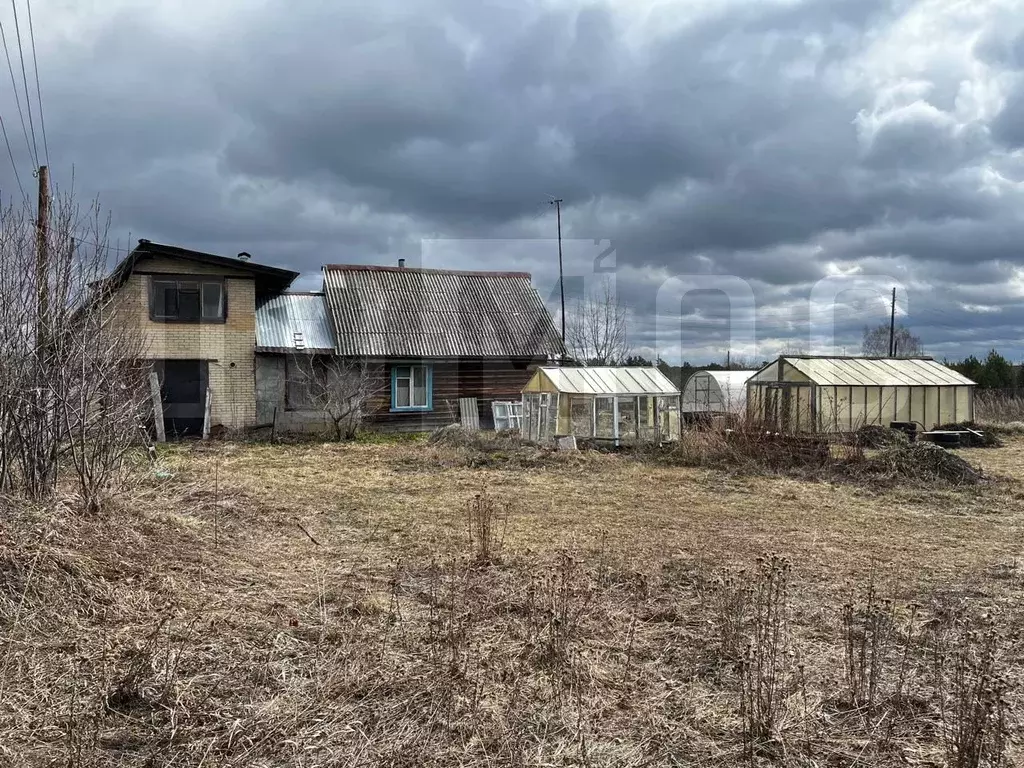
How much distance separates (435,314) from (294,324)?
451cm

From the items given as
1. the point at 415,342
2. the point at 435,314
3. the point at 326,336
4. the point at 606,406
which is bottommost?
the point at 606,406

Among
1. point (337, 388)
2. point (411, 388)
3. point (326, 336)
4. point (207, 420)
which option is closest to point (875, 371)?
point (411, 388)

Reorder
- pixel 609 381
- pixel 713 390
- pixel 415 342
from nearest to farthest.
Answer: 1. pixel 609 381
2. pixel 415 342
3. pixel 713 390

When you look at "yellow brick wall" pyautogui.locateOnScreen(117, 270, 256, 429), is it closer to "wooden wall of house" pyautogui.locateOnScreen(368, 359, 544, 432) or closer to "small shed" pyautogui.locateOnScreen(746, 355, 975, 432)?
"wooden wall of house" pyautogui.locateOnScreen(368, 359, 544, 432)

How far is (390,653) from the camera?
14.3 feet

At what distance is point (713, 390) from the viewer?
87.0 feet

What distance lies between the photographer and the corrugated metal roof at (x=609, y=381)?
17.5 metres

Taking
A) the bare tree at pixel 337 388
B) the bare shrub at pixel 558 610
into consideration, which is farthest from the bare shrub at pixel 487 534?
the bare tree at pixel 337 388

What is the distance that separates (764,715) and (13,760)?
11.3 feet

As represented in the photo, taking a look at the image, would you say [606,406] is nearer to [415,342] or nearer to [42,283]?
[415,342]

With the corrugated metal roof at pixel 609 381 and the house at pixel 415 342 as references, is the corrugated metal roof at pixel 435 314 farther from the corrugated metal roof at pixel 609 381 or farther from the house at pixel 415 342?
the corrugated metal roof at pixel 609 381

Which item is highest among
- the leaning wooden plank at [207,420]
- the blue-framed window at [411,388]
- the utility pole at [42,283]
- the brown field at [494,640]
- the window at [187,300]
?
the window at [187,300]

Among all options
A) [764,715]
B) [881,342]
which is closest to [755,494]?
[764,715]

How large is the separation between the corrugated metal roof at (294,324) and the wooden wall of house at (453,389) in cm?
194
